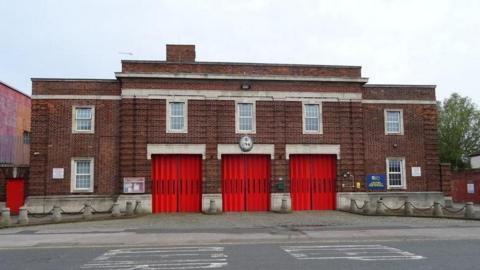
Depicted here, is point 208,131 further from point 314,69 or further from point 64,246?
point 64,246

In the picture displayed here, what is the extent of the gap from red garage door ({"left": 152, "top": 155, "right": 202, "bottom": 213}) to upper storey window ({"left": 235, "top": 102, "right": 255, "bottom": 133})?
3030mm

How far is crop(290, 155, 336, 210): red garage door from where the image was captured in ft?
87.1

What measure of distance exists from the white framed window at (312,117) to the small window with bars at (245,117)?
121 inches

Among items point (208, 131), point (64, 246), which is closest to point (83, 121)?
point (208, 131)

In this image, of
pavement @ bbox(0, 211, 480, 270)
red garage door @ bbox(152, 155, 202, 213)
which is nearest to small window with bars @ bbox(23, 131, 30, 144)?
red garage door @ bbox(152, 155, 202, 213)

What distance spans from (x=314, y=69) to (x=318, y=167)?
5816mm

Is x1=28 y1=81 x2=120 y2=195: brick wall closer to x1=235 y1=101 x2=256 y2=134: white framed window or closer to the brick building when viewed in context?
the brick building

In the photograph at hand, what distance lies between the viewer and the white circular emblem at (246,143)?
25703 mm

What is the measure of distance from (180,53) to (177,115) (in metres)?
4.75

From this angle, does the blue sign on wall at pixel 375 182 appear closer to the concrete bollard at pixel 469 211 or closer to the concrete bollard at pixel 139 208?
the concrete bollard at pixel 469 211

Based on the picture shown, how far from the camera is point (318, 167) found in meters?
26.9

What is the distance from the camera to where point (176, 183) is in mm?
25750

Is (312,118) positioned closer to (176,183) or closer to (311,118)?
(311,118)

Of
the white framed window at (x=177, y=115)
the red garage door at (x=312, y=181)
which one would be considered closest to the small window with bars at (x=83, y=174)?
the white framed window at (x=177, y=115)
